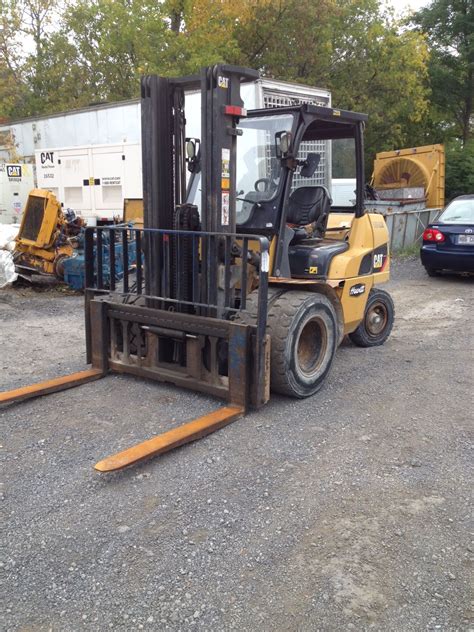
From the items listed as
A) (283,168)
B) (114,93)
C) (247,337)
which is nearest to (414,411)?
(247,337)

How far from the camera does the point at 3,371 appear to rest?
236 inches

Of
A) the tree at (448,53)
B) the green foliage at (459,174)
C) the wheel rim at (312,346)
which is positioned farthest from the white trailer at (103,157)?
the tree at (448,53)

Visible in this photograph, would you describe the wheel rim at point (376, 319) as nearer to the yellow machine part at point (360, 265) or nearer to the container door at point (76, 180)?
the yellow machine part at point (360, 265)

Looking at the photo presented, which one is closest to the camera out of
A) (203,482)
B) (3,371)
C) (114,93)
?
(203,482)

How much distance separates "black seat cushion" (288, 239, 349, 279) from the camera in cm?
526

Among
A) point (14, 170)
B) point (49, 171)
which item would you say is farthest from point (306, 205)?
point (14, 170)

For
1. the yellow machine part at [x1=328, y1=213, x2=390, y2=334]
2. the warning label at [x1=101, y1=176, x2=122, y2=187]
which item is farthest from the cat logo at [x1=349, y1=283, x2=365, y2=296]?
the warning label at [x1=101, y1=176, x2=122, y2=187]

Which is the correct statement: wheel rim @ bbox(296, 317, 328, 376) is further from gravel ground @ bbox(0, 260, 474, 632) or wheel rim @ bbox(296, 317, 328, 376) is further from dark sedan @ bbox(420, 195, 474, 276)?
dark sedan @ bbox(420, 195, 474, 276)

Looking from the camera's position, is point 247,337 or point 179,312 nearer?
point 247,337

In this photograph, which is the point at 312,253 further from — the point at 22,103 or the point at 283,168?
the point at 22,103

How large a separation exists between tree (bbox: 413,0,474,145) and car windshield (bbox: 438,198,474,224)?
1726 centimetres

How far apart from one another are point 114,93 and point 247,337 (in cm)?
2465

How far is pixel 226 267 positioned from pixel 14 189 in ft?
38.1

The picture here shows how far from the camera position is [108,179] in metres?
13.0
